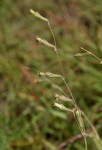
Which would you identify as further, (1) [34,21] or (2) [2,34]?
(1) [34,21]

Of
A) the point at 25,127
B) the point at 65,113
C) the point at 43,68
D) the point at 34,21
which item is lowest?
the point at 25,127

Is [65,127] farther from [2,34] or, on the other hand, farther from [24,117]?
[2,34]

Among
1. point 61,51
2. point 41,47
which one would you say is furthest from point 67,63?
point 41,47

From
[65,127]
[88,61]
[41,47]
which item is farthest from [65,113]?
[41,47]

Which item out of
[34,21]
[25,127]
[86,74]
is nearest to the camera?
[25,127]

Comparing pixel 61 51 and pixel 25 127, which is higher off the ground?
pixel 61 51

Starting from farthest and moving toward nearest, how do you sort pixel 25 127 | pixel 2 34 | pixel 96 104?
1. pixel 2 34
2. pixel 96 104
3. pixel 25 127
